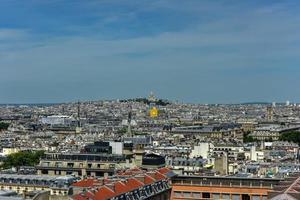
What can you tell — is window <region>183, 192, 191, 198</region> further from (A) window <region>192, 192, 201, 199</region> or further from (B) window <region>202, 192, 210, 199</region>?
(B) window <region>202, 192, 210, 199</region>

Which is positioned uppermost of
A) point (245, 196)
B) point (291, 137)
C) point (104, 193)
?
point (291, 137)

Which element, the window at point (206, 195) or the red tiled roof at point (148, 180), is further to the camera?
the window at point (206, 195)

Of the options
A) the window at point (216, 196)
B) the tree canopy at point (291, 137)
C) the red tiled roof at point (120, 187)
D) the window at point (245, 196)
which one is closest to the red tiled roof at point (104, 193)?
the red tiled roof at point (120, 187)

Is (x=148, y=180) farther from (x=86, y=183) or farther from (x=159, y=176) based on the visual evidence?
(x=86, y=183)

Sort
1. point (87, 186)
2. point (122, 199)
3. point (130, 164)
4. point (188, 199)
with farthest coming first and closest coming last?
point (130, 164), point (188, 199), point (87, 186), point (122, 199)

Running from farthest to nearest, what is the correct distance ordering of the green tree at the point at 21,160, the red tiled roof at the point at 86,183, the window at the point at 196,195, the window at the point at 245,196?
the green tree at the point at 21,160 < the window at the point at 196,195 < the window at the point at 245,196 < the red tiled roof at the point at 86,183

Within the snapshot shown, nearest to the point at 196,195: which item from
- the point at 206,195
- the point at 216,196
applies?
the point at 206,195

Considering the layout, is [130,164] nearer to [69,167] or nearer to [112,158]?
[112,158]

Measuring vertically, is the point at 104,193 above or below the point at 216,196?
above

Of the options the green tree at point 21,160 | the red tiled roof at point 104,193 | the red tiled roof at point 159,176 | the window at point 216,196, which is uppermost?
the red tiled roof at point 159,176

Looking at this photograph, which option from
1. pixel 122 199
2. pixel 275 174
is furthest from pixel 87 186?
pixel 275 174

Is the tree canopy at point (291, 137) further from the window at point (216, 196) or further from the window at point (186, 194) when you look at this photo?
the window at point (216, 196)
